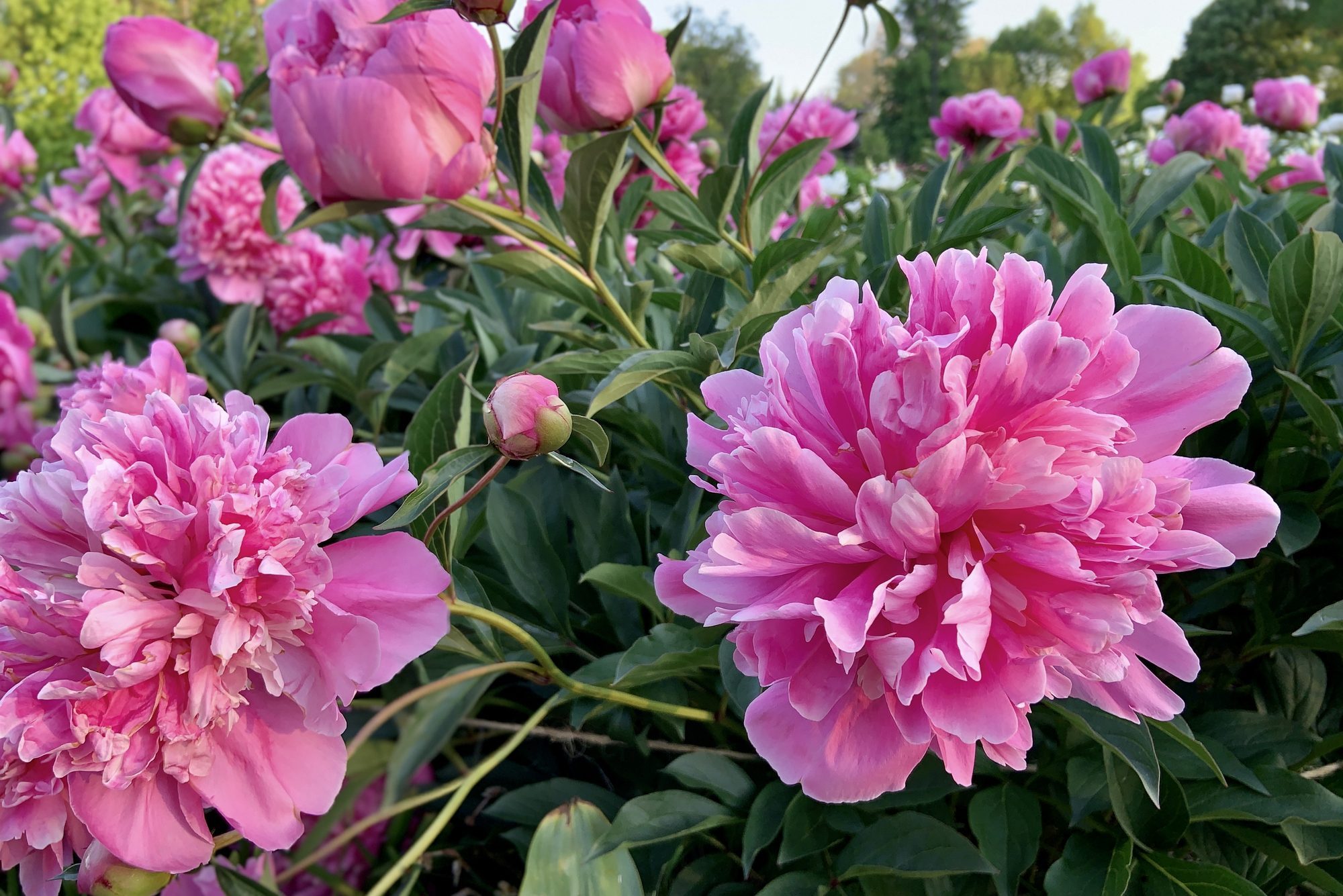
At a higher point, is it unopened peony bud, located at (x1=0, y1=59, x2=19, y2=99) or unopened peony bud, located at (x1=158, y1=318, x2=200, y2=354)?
unopened peony bud, located at (x1=158, y1=318, x2=200, y2=354)

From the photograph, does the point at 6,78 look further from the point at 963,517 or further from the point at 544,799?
the point at 963,517

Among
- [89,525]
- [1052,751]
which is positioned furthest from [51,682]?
[1052,751]

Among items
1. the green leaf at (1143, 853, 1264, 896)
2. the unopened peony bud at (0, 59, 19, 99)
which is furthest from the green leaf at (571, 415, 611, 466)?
the unopened peony bud at (0, 59, 19, 99)

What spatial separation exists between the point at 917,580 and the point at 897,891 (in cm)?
24

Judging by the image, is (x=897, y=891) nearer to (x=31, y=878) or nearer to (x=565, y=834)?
(x=565, y=834)

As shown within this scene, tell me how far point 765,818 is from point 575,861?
107mm

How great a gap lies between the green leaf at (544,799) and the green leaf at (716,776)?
85mm

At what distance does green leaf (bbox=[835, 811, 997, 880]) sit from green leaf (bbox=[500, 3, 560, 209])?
0.42 meters

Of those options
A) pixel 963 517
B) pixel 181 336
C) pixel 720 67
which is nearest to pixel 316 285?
pixel 181 336

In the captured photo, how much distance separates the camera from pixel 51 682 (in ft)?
1.16

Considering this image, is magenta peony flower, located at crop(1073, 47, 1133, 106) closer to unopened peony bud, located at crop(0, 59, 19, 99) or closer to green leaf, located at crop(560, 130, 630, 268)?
green leaf, located at crop(560, 130, 630, 268)

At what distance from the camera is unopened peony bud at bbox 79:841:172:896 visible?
1.23 feet

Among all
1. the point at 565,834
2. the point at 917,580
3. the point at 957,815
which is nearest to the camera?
the point at 917,580

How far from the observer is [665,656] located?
0.44 meters
